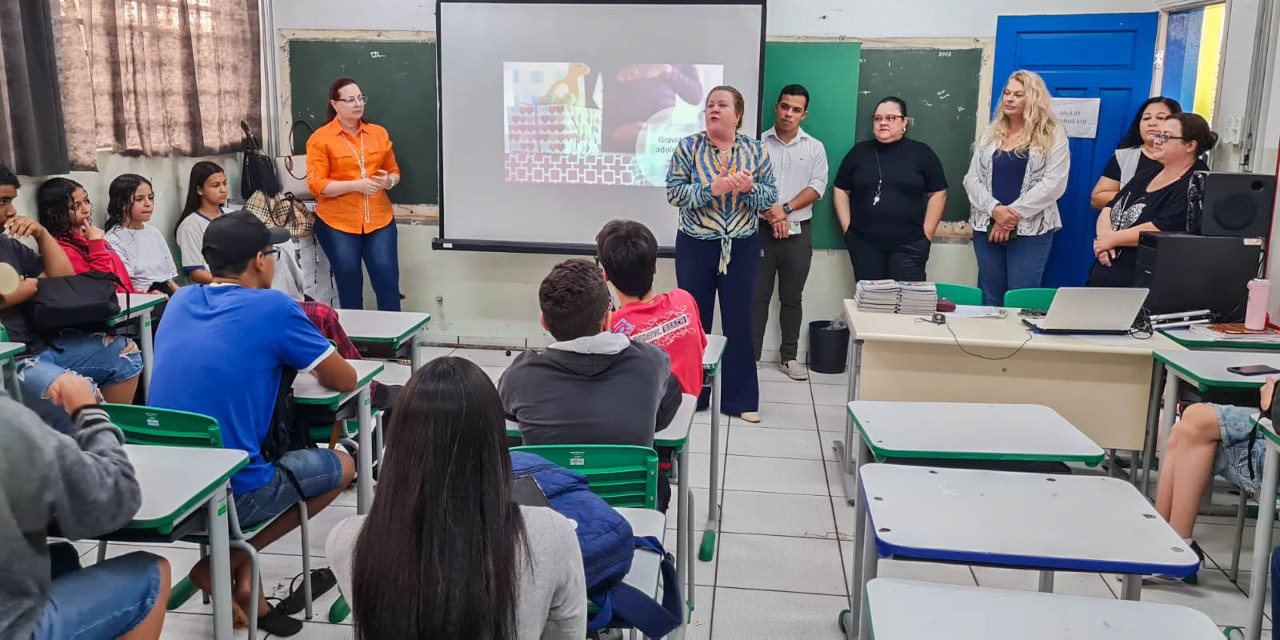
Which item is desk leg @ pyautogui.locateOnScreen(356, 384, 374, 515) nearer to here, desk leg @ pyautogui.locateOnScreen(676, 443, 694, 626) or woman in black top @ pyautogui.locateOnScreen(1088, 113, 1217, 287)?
desk leg @ pyautogui.locateOnScreen(676, 443, 694, 626)

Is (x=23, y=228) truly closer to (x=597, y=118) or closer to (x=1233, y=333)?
(x=597, y=118)

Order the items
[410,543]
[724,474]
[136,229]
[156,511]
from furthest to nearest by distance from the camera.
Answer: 1. [136,229]
2. [724,474]
3. [156,511]
4. [410,543]

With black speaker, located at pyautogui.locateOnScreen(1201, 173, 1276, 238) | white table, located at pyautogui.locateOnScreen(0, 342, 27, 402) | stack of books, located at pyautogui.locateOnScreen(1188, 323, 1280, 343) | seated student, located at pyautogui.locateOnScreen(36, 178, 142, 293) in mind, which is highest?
black speaker, located at pyautogui.locateOnScreen(1201, 173, 1276, 238)

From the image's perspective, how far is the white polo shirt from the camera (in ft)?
17.3

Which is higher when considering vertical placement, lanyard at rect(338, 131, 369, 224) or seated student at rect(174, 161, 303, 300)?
lanyard at rect(338, 131, 369, 224)

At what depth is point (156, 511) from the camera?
185cm

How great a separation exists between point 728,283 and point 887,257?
55.6 inches

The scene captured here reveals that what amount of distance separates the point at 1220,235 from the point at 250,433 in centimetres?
352

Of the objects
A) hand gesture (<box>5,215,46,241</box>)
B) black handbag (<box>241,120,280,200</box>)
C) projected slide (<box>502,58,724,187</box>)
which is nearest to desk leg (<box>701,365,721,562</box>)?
projected slide (<box>502,58,724,187</box>)

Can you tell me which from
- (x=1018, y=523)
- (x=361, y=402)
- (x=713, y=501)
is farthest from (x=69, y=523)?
(x=713, y=501)

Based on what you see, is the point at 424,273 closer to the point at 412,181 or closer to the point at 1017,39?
the point at 412,181

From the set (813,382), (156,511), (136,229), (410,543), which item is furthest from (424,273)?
(410,543)

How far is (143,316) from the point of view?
382 cm

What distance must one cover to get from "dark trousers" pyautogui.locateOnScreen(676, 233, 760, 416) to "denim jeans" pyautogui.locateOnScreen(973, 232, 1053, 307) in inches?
53.7
